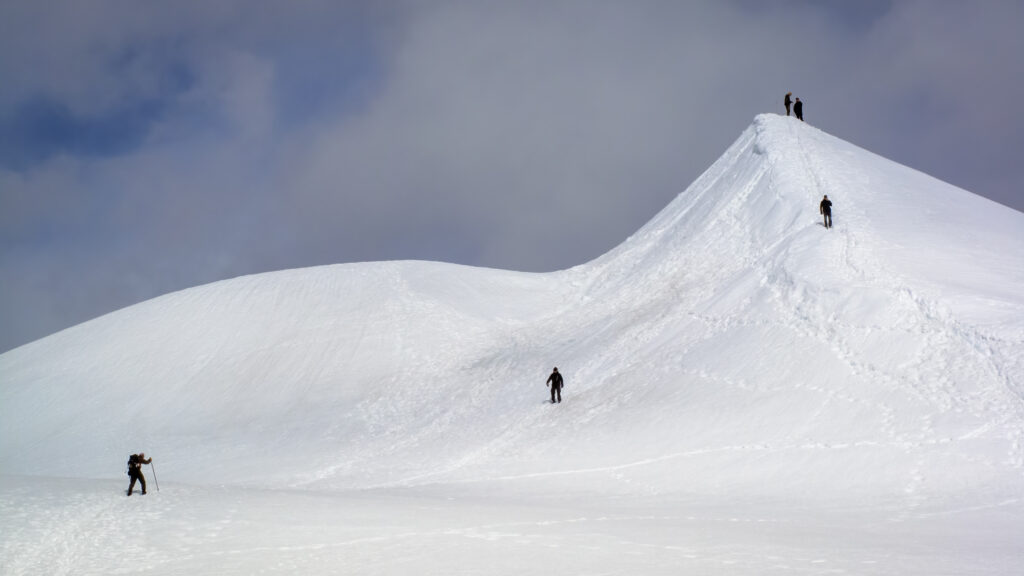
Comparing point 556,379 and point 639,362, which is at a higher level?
point 639,362

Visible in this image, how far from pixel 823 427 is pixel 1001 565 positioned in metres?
13.0

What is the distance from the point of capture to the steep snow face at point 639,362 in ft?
83.0

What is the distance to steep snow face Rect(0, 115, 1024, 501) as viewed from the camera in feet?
83.0

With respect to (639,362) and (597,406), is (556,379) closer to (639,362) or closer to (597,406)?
(597,406)

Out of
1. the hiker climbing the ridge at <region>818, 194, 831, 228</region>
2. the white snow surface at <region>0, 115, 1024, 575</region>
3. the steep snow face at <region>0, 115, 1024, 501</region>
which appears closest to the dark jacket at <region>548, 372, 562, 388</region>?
the steep snow face at <region>0, 115, 1024, 501</region>

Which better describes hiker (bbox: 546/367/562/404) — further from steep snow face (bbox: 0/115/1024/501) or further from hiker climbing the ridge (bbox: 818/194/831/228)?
hiker climbing the ridge (bbox: 818/194/831/228)

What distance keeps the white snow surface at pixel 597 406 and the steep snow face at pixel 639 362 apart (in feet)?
0.47

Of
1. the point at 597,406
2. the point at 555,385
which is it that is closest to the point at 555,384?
the point at 555,385

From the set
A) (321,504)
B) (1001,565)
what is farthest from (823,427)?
(321,504)

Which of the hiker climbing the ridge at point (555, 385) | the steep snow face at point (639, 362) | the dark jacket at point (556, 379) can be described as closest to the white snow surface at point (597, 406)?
the steep snow face at point (639, 362)

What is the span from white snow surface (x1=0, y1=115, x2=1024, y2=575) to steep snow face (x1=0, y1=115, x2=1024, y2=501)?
143 mm

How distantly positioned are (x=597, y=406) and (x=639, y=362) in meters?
3.41

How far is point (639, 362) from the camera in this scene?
35.2 meters

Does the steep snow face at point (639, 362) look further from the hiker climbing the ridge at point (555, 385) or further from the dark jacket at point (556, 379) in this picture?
the dark jacket at point (556, 379)
